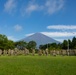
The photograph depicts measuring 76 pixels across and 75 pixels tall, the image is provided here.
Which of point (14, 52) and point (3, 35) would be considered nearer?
point (14, 52)

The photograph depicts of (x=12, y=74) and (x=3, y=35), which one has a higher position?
(x=3, y=35)

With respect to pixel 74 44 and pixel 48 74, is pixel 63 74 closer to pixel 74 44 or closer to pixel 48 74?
→ pixel 48 74

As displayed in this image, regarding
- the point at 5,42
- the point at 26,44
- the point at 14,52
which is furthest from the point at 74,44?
Result: the point at 14,52

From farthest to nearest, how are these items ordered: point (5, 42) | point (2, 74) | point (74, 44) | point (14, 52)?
point (74, 44) < point (5, 42) < point (14, 52) < point (2, 74)

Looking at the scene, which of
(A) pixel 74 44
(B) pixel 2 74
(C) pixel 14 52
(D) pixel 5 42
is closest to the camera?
(B) pixel 2 74

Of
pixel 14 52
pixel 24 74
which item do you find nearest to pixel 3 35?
pixel 14 52

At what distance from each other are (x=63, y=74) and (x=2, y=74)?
3368 mm

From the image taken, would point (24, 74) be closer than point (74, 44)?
Yes

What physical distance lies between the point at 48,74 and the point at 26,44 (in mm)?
115733

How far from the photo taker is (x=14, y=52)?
78.0 meters

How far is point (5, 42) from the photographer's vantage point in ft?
349

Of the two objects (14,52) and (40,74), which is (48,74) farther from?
(14,52)

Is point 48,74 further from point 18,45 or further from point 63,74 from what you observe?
point 18,45

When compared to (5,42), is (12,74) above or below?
below
